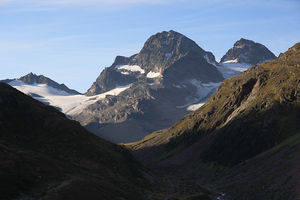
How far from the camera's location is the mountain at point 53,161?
85562mm

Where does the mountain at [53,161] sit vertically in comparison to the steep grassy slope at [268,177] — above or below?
above

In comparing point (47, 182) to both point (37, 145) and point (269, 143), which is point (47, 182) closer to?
point (37, 145)

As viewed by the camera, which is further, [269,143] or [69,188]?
[269,143]

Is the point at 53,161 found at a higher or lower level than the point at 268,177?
higher

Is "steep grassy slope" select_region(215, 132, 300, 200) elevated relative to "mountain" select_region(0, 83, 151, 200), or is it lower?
lower

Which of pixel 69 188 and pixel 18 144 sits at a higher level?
pixel 18 144

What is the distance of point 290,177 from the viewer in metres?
117

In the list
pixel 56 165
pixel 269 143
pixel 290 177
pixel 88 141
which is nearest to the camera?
pixel 56 165

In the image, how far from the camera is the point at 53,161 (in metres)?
109

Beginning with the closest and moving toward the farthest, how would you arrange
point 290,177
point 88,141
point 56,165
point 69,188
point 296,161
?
point 69,188, point 56,165, point 290,177, point 296,161, point 88,141

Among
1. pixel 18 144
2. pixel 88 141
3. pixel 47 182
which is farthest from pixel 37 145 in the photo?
pixel 47 182

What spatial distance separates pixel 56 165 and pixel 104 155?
30957mm

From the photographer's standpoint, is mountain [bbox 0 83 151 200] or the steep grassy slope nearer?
mountain [bbox 0 83 151 200]

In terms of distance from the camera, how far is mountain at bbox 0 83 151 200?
85562 mm
